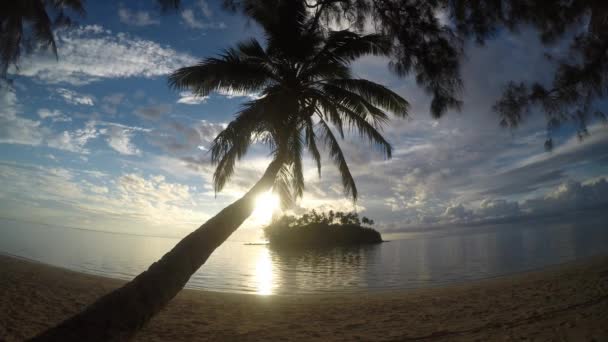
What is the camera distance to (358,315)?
8555mm

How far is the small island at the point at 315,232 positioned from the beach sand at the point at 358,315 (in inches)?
3249

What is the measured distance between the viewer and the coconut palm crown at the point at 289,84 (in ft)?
22.5

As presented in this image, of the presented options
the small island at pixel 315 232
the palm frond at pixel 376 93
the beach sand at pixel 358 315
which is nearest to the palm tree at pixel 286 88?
the palm frond at pixel 376 93

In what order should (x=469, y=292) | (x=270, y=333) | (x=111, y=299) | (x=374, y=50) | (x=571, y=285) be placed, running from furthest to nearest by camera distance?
1. (x=469, y=292)
2. (x=571, y=285)
3. (x=374, y=50)
4. (x=270, y=333)
5. (x=111, y=299)

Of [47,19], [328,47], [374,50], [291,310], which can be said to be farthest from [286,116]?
→ [291,310]

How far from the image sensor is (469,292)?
11453 mm

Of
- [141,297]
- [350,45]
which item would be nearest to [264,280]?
[350,45]

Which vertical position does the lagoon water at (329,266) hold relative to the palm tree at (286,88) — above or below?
below

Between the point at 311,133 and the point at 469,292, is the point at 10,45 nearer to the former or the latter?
the point at 311,133

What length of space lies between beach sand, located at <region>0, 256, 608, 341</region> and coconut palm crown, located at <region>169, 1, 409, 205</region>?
12.4 ft

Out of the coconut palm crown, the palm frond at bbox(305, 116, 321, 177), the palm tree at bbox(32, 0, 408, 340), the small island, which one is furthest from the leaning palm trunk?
the small island

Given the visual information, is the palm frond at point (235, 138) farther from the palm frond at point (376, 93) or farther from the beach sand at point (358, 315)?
the beach sand at point (358, 315)

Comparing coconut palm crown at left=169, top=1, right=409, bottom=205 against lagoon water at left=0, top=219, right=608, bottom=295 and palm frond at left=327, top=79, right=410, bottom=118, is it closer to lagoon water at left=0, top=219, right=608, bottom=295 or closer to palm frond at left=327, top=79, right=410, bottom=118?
palm frond at left=327, top=79, right=410, bottom=118

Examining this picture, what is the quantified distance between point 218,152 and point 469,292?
439 inches
